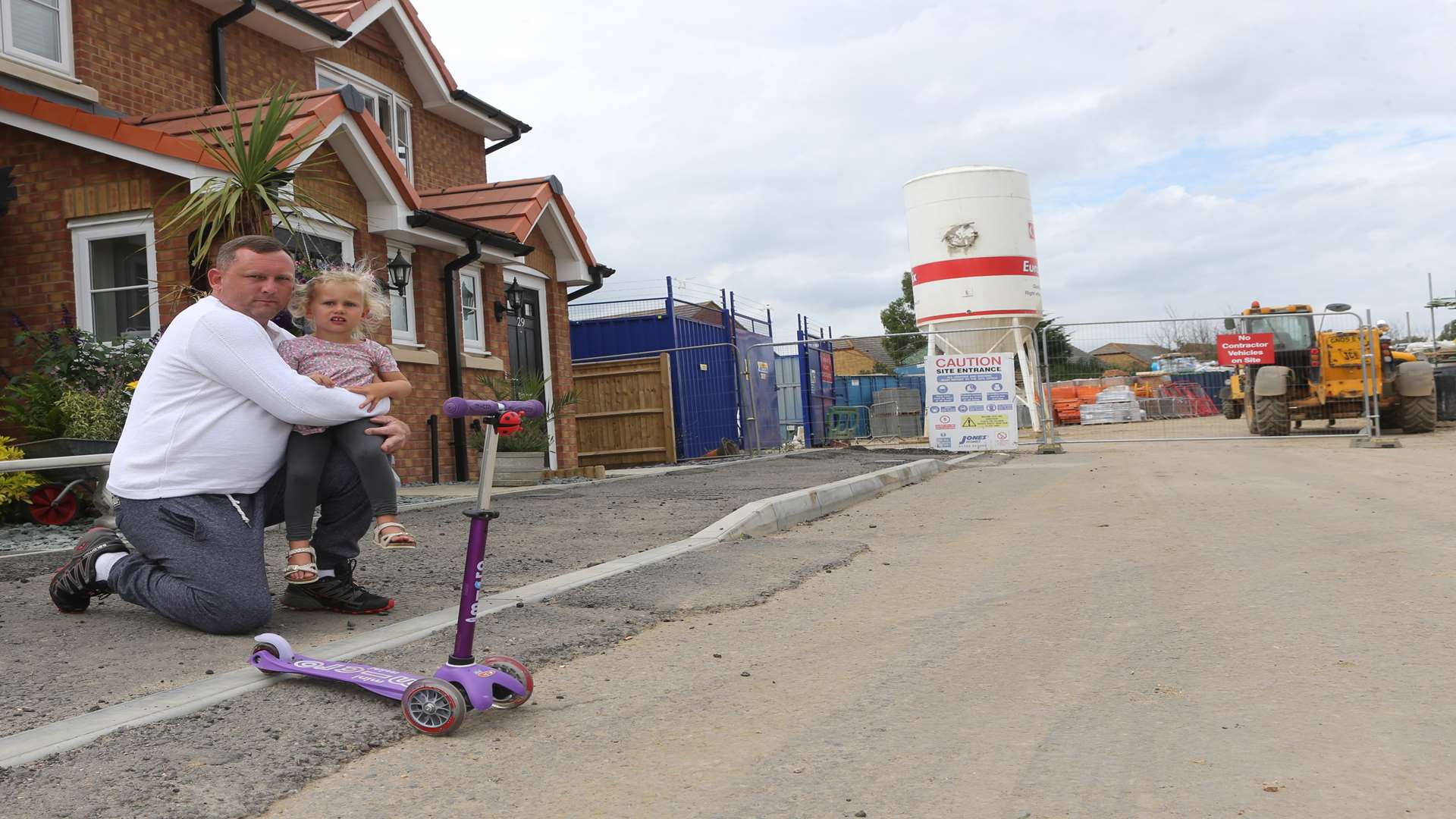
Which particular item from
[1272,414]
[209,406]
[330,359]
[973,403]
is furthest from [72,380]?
[1272,414]

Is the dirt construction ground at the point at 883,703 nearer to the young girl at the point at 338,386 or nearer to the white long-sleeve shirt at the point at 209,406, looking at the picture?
the young girl at the point at 338,386

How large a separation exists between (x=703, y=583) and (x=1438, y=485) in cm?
741

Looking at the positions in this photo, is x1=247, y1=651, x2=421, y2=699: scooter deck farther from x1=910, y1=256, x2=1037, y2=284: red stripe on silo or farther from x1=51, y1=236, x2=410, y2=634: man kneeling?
x1=910, y1=256, x2=1037, y2=284: red stripe on silo

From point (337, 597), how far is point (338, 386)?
86cm

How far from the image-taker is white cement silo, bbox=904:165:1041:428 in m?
22.4

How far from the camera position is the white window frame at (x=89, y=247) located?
32.1 feet

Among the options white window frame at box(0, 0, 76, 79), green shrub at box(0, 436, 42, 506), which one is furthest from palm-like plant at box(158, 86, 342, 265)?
white window frame at box(0, 0, 76, 79)

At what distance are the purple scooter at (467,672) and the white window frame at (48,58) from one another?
30.1 ft

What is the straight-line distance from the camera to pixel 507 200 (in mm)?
14375

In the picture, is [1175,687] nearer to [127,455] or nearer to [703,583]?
[703,583]

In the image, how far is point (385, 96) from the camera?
15.0m

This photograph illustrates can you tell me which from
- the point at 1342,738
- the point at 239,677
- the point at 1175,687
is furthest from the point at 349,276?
the point at 1342,738

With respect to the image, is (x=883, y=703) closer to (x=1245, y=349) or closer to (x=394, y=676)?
(x=394, y=676)

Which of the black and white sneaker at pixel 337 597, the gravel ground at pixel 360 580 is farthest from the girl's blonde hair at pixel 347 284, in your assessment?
the gravel ground at pixel 360 580
